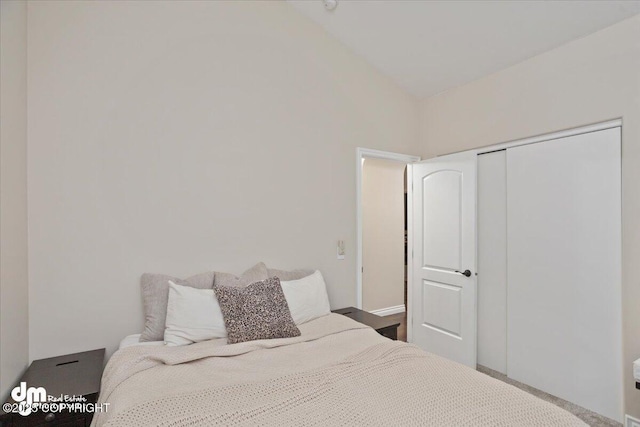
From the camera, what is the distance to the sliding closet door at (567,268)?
2.25 m

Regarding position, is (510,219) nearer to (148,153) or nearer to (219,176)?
(219,176)

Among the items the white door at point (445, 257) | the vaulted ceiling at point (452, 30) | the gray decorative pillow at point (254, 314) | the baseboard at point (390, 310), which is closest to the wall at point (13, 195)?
the gray decorative pillow at point (254, 314)

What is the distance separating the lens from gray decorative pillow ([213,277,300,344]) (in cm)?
201

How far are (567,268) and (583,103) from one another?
1.19 m

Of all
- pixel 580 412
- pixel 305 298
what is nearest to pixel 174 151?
pixel 305 298

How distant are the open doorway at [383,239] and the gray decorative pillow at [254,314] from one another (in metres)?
2.56

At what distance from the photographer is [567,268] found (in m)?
2.47

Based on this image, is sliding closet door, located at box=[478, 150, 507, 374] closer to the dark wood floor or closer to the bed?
the dark wood floor

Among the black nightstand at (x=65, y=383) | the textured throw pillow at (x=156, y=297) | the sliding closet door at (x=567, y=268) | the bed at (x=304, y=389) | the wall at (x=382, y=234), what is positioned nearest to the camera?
the bed at (x=304, y=389)

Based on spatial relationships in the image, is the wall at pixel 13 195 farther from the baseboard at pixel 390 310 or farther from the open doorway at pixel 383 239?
the baseboard at pixel 390 310

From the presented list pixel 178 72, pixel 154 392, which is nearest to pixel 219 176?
pixel 178 72

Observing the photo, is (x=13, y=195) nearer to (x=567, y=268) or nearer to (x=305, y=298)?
(x=305, y=298)

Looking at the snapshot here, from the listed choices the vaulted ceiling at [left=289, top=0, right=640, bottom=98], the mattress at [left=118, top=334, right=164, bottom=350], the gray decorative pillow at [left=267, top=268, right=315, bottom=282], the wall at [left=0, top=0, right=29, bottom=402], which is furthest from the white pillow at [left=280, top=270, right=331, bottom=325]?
the vaulted ceiling at [left=289, top=0, right=640, bottom=98]

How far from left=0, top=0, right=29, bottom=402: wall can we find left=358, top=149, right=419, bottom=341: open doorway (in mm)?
3481
